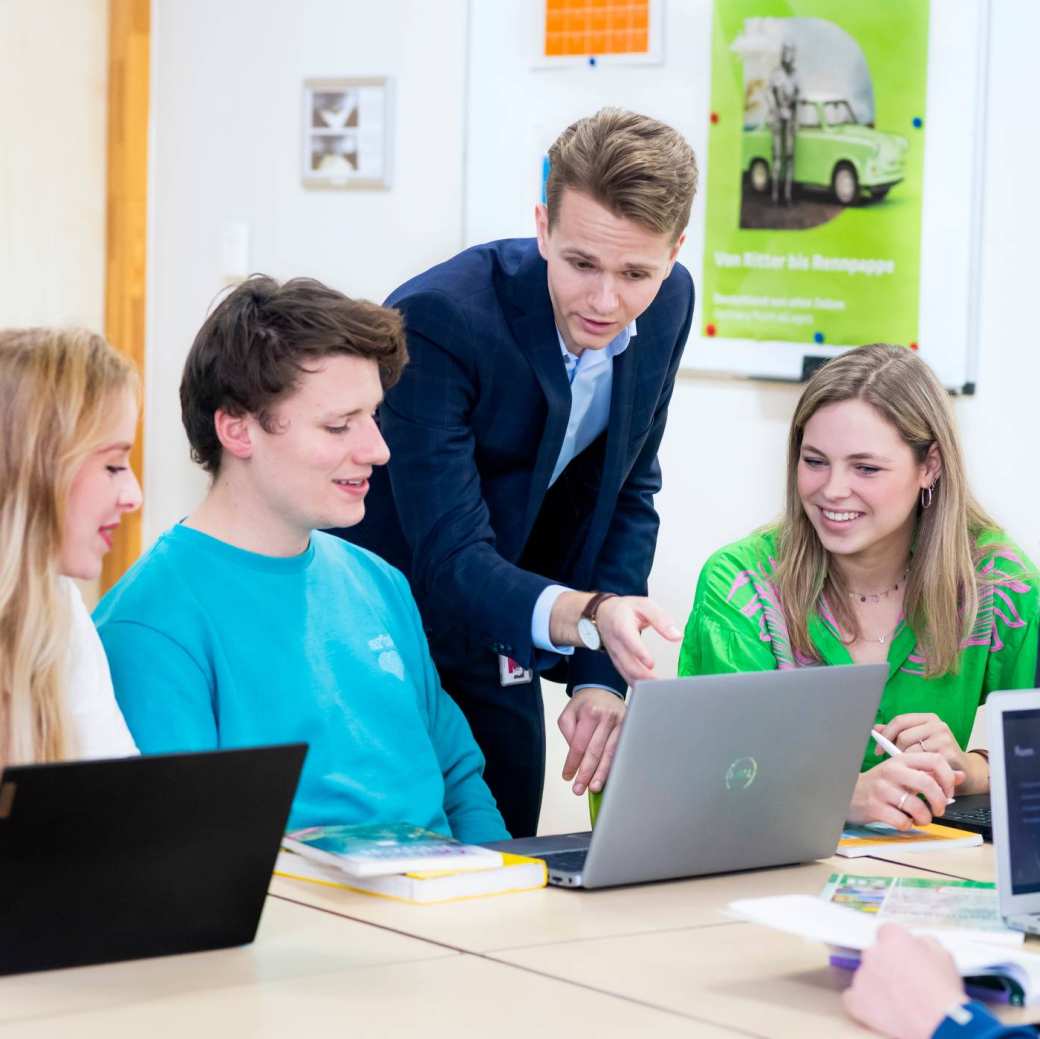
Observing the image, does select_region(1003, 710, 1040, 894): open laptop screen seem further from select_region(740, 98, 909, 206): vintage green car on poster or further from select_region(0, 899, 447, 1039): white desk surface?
select_region(740, 98, 909, 206): vintage green car on poster

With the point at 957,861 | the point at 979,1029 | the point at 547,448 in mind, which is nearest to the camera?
the point at 979,1029

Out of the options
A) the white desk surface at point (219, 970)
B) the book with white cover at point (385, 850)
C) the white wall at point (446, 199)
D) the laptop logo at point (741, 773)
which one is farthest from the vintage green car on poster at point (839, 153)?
the white desk surface at point (219, 970)

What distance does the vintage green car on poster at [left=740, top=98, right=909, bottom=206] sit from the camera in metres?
3.20

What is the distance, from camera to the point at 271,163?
13.0ft

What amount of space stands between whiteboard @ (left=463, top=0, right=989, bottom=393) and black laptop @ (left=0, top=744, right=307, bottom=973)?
2.11 meters

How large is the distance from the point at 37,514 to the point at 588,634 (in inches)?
27.2

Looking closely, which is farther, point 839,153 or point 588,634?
point 839,153

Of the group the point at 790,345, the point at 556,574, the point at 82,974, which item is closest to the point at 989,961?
the point at 82,974

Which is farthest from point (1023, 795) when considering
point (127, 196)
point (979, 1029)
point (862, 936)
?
point (127, 196)

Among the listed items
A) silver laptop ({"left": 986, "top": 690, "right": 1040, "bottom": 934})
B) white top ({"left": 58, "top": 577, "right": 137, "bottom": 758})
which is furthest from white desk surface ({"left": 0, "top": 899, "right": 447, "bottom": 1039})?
silver laptop ({"left": 986, "top": 690, "right": 1040, "bottom": 934})

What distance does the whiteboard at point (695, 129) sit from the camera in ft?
10.3

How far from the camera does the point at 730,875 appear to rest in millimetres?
1755

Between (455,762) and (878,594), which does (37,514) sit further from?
(878,594)

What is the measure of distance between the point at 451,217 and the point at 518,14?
0.45 metres
